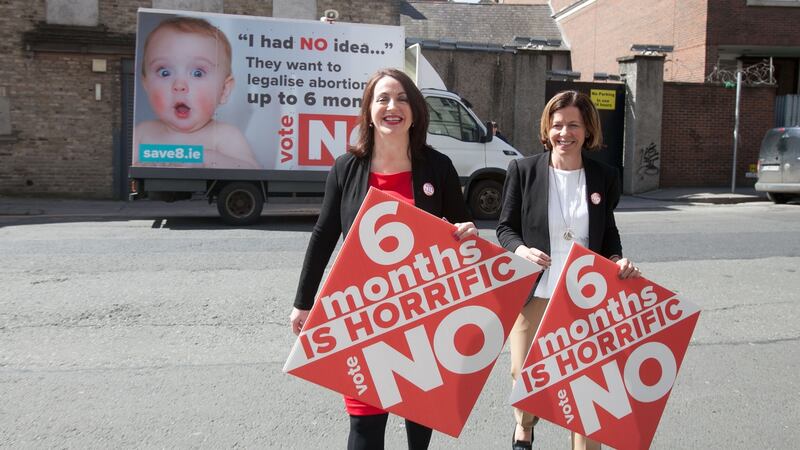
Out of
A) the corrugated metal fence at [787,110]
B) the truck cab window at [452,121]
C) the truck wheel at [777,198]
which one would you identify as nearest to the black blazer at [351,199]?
the truck cab window at [452,121]

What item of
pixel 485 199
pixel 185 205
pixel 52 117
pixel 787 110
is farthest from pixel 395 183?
pixel 787 110

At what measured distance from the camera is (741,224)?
41.2ft

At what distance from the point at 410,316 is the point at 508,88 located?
17416 mm

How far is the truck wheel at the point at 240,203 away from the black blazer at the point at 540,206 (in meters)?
9.27

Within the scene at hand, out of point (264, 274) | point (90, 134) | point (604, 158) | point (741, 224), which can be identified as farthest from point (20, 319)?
point (604, 158)

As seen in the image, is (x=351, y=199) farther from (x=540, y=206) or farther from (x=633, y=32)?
(x=633, y=32)

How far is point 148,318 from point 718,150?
59.9ft

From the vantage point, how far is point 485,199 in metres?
13.4

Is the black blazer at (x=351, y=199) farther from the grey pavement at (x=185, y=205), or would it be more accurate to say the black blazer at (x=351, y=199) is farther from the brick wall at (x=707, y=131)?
the brick wall at (x=707, y=131)

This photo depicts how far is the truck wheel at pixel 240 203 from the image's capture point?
1227cm

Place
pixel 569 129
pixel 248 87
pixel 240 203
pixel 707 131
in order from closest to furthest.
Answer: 1. pixel 569 129
2. pixel 248 87
3. pixel 240 203
4. pixel 707 131

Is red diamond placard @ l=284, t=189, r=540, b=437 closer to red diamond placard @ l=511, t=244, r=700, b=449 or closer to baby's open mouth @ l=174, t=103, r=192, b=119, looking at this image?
red diamond placard @ l=511, t=244, r=700, b=449

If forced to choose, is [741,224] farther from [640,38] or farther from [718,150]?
A: [640,38]

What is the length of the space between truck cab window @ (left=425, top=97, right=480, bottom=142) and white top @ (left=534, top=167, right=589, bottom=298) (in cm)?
959
